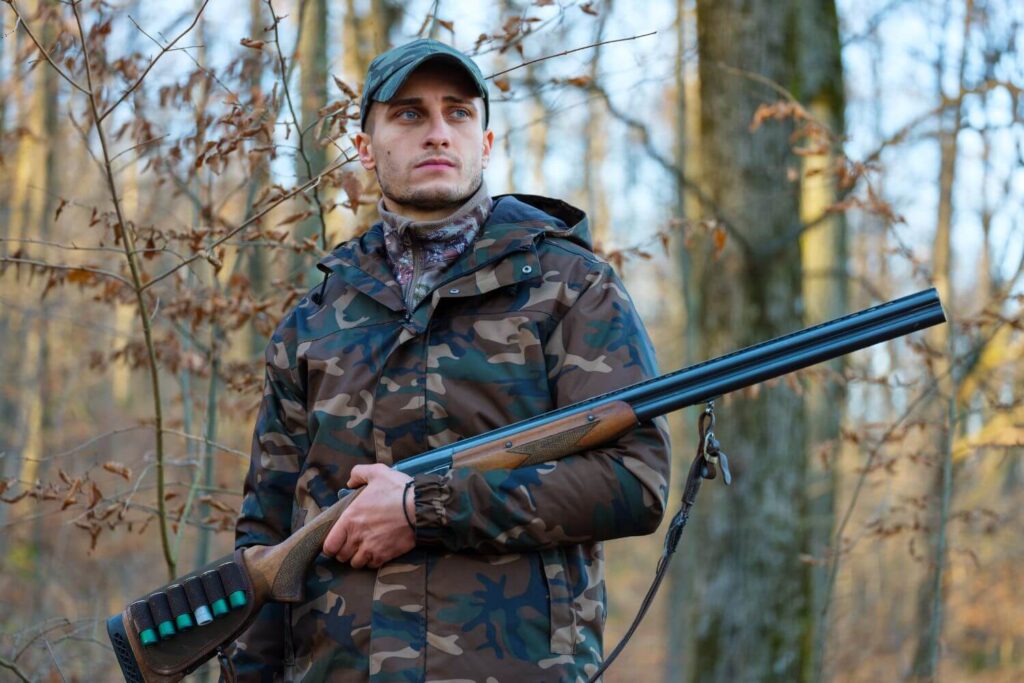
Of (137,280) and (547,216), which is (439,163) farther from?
(137,280)

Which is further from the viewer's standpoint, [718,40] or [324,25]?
[324,25]

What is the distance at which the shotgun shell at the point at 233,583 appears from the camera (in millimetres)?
3027

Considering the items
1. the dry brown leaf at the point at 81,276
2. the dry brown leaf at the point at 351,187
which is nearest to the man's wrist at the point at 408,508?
the dry brown leaf at the point at 351,187

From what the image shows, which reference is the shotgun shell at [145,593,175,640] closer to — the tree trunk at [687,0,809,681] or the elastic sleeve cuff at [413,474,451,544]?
the elastic sleeve cuff at [413,474,451,544]

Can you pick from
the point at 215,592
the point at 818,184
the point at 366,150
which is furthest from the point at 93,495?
the point at 818,184

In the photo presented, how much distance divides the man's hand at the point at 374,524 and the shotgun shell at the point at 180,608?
50 centimetres

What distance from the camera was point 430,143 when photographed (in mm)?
3160

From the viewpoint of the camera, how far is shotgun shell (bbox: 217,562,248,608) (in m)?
3.03

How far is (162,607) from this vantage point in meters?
3.06

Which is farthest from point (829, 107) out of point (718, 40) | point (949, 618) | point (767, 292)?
point (949, 618)

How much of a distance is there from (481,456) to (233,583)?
2.78 feet

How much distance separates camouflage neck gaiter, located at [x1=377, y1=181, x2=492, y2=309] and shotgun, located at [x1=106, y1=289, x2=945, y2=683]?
528mm

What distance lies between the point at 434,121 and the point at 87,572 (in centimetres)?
1350

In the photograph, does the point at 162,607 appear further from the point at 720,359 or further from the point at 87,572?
the point at 87,572
